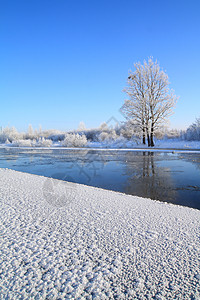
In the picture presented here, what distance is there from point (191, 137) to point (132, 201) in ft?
95.1

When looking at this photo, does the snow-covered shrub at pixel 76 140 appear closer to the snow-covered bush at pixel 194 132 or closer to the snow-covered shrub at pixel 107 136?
the snow-covered shrub at pixel 107 136

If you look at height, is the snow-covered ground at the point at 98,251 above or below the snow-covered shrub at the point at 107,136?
below

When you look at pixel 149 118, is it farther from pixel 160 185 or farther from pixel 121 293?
pixel 121 293

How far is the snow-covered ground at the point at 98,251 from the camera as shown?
5.40ft

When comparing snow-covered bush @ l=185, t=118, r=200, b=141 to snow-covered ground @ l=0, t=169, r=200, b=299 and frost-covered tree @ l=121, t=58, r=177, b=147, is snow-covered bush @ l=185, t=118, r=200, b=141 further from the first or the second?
snow-covered ground @ l=0, t=169, r=200, b=299

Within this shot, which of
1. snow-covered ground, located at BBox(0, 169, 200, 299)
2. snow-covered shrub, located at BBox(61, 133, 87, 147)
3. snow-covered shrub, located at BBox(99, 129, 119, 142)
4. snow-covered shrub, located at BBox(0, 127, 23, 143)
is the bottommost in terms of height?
snow-covered ground, located at BBox(0, 169, 200, 299)

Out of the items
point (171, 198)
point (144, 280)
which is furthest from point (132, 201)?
point (144, 280)

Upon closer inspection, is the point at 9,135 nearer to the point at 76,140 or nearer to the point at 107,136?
the point at 107,136

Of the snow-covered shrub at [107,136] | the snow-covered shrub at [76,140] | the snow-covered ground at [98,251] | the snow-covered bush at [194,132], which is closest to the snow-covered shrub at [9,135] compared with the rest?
the snow-covered shrub at [107,136]

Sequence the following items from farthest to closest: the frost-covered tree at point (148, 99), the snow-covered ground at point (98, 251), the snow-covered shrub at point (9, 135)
→ the snow-covered shrub at point (9, 135), the frost-covered tree at point (148, 99), the snow-covered ground at point (98, 251)

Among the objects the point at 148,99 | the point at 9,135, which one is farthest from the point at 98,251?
the point at 9,135

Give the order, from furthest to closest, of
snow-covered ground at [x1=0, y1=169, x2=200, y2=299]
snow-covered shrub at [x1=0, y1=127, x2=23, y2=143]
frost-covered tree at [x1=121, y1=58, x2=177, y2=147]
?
snow-covered shrub at [x1=0, y1=127, x2=23, y2=143] → frost-covered tree at [x1=121, y1=58, x2=177, y2=147] → snow-covered ground at [x1=0, y1=169, x2=200, y2=299]

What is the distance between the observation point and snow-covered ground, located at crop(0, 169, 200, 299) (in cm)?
165

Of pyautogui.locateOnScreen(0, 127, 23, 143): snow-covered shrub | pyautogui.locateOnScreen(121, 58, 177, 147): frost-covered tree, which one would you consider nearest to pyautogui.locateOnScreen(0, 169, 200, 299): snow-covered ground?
pyautogui.locateOnScreen(121, 58, 177, 147): frost-covered tree
